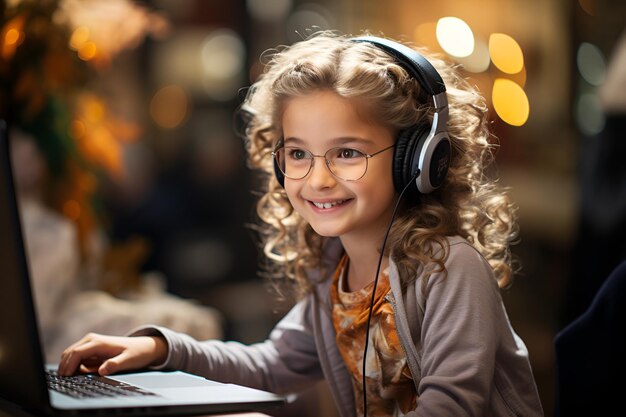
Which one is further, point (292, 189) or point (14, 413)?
point (292, 189)

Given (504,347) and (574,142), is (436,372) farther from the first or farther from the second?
(574,142)

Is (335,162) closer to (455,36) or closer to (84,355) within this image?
(84,355)

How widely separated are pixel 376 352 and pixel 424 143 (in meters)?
0.30

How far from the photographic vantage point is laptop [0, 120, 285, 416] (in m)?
0.88

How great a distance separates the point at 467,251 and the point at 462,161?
0.20 m

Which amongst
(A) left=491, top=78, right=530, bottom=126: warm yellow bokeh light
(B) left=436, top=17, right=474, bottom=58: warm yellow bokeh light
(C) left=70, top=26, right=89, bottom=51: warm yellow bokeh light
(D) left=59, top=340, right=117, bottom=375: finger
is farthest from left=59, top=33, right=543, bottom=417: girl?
(A) left=491, top=78, right=530, bottom=126: warm yellow bokeh light

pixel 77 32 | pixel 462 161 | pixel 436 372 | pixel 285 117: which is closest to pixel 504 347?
pixel 436 372

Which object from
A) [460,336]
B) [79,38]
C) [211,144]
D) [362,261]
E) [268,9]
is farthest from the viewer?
[211,144]

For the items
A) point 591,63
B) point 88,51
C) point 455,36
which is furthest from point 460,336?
point 591,63

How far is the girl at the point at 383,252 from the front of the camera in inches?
42.9

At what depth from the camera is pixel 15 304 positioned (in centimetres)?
90

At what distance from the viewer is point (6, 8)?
1781 millimetres

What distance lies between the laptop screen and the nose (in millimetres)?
418

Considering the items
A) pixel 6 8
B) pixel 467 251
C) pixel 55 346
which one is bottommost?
pixel 55 346
